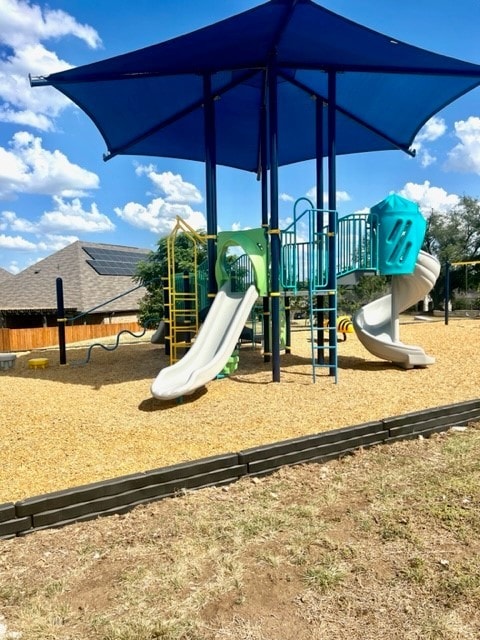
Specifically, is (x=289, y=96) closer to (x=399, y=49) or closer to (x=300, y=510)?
(x=399, y=49)

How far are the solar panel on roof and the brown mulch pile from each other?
24195 millimetres

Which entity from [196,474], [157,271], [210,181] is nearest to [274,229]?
[210,181]

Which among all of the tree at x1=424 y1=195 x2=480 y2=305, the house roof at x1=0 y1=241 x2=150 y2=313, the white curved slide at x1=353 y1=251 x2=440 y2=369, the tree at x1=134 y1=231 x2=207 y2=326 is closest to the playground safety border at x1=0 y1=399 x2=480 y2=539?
the white curved slide at x1=353 y1=251 x2=440 y2=369

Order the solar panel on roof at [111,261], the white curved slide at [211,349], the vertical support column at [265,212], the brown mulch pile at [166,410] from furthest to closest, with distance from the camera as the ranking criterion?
1. the solar panel on roof at [111,261]
2. the vertical support column at [265,212]
3. the white curved slide at [211,349]
4. the brown mulch pile at [166,410]

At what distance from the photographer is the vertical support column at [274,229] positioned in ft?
24.7

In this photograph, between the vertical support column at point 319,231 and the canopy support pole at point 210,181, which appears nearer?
the vertical support column at point 319,231

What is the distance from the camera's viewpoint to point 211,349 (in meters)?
7.53

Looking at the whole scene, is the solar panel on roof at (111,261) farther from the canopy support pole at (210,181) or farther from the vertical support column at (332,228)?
the vertical support column at (332,228)

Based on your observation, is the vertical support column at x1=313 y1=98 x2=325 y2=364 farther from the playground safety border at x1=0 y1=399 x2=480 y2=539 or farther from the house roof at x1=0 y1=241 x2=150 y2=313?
the house roof at x1=0 y1=241 x2=150 y2=313

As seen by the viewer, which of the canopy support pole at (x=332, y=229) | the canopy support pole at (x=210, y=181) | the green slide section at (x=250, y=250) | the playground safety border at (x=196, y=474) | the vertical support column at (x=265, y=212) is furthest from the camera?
the vertical support column at (x=265, y=212)

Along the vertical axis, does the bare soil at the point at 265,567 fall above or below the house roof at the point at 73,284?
below

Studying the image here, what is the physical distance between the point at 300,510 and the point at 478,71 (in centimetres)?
848

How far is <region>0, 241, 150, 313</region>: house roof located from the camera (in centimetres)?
2877

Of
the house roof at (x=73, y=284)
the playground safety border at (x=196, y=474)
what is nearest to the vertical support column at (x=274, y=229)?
the playground safety border at (x=196, y=474)
